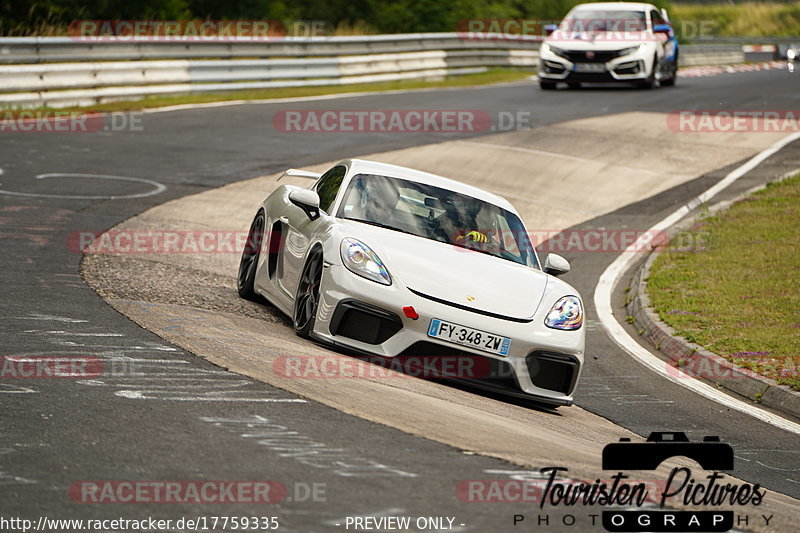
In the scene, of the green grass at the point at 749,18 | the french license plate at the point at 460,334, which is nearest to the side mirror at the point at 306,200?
the french license plate at the point at 460,334

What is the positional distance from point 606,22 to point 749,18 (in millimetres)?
47028

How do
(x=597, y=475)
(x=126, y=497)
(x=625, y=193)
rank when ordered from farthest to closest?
(x=625, y=193)
(x=597, y=475)
(x=126, y=497)

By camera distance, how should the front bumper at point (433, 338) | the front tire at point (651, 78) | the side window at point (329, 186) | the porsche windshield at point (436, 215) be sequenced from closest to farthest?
the front bumper at point (433, 338)
the porsche windshield at point (436, 215)
the side window at point (329, 186)
the front tire at point (651, 78)

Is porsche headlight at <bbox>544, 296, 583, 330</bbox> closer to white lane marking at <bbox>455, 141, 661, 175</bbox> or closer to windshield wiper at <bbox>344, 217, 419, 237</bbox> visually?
windshield wiper at <bbox>344, 217, 419, 237</bbox>

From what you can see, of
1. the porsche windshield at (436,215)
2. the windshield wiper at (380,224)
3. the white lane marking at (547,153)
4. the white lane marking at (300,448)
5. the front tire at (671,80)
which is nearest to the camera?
the white lane marking at (300,448)

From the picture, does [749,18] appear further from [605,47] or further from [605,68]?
[605,47]

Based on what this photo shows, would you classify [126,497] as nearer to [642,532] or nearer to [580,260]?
[642,532]

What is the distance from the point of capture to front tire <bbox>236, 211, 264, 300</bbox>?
975cm

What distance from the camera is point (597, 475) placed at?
5238mm

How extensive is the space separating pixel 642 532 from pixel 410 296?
3.14 metres

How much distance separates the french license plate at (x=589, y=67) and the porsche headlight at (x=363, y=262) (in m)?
21.2

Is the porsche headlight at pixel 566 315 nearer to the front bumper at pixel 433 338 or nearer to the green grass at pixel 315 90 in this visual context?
the front bumper at pixel 433 338

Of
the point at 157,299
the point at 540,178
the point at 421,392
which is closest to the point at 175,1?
the point at 540,178

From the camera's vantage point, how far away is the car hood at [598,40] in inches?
1085
